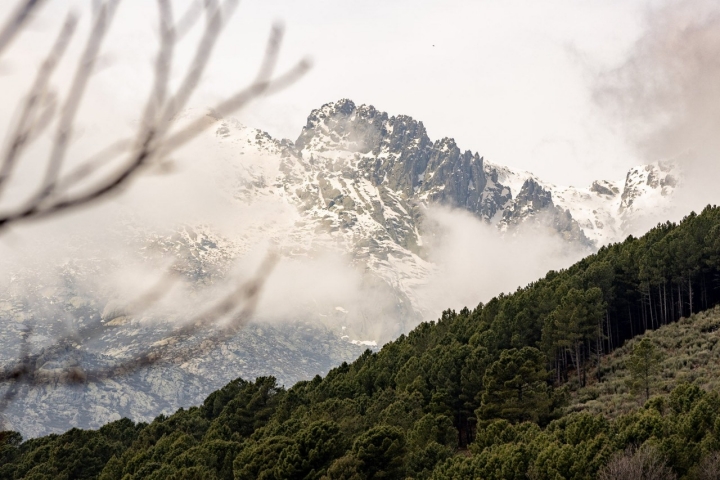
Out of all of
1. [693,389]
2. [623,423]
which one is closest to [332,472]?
[623,423]

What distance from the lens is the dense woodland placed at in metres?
27.5

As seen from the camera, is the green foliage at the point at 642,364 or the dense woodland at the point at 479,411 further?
the green foliage at the point at 642,364

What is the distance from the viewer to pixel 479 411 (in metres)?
42.6

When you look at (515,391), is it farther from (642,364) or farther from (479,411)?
(642,364)

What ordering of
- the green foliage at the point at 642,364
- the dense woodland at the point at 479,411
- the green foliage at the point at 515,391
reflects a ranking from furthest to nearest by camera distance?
the green foliage at the point at 515,391 < the green foliage at the point at 642,364 < the dense woodland at the point at 479,411

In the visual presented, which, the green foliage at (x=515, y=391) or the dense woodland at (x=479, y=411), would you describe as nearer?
the dense woodland at (x=479, y=411)

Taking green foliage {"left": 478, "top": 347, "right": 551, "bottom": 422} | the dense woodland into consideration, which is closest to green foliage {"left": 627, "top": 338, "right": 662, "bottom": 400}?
the dense woodland

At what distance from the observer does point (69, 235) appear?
649cm

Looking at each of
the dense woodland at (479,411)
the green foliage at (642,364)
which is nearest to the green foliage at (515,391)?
the dense woodland at (479,411)

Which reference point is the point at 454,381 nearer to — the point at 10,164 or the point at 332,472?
the point at 332,472

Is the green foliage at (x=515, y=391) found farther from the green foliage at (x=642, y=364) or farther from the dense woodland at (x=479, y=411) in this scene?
the green foliage at (x=642, y=364)

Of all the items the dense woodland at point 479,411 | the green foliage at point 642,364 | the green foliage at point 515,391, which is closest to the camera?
the dense woodland at point 479,411

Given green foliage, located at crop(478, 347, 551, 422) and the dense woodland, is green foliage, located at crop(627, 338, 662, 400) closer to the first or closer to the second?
the dense woodland

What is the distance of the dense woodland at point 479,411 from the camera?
90.2ft
